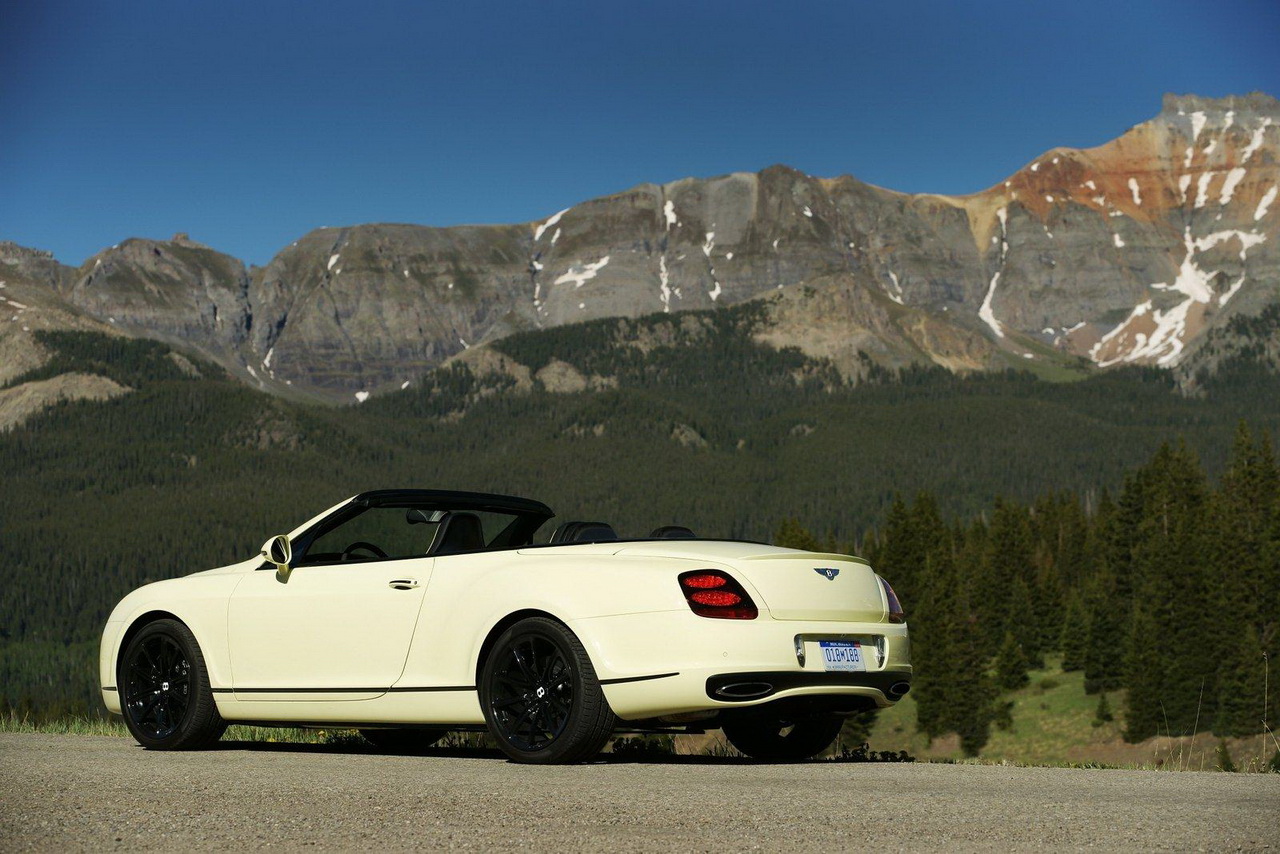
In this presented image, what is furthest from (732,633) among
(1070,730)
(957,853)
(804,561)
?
(1070,730)

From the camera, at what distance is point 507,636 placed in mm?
9109

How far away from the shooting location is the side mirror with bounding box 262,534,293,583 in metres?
10.3

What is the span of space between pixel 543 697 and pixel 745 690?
1362 mm

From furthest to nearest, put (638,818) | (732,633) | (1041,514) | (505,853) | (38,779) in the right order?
(1041,514) < (732,633) < (38,779) < (638,818) < (505,853)

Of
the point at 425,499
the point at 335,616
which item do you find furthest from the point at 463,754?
the point at 425,499

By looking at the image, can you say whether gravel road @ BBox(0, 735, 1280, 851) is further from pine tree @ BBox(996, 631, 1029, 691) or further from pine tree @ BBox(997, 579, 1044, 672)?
pine tree @ BBox(997, 579, 1044, 672)

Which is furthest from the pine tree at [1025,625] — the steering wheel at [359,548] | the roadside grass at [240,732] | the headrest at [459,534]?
the steering wheel at [359,548]

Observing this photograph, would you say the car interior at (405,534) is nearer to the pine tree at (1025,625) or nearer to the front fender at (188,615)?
the front fender at (188,615)

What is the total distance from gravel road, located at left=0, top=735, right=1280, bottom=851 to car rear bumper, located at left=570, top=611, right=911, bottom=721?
466 millimetres

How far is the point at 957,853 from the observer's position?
5664 millimetres

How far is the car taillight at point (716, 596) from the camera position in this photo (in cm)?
860

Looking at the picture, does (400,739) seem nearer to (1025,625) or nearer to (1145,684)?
(1145,684)

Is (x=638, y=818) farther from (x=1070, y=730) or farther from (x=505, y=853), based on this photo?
(x=1070, y=730)

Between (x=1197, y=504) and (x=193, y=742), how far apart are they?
299 ft
